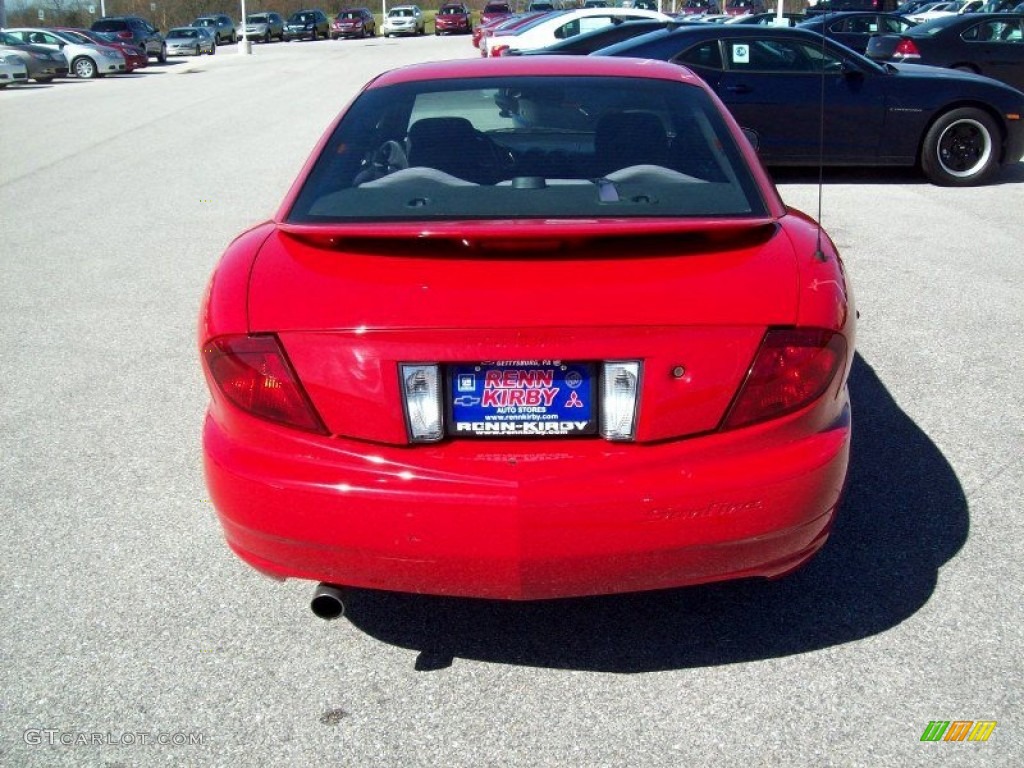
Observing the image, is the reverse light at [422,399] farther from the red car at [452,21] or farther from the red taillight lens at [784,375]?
the red car at [452,21]

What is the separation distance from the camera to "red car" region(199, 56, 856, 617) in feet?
8.64

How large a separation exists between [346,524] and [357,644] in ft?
2.12

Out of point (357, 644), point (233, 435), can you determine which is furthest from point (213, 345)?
point (357, 644)

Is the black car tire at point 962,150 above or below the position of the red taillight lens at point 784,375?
below

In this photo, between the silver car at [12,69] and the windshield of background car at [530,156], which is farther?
the silver car at [12,69]

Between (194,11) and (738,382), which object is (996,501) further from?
(194,11)

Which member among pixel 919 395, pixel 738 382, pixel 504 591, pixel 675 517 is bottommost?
pixel 919 395

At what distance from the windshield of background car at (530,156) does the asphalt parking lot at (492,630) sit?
3.21ft

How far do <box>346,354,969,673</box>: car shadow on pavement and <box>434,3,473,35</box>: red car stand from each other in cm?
5945

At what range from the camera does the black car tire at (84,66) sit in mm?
34656

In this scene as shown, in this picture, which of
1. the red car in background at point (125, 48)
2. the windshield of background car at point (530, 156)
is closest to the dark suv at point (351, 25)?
the red car in background at point (125, 48)

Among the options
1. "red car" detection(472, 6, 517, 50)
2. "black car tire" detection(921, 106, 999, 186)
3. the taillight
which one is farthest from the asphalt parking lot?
"red car" detection(472, 6, 517, 50)

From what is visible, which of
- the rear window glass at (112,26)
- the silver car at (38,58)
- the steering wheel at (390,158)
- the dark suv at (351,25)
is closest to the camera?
the steering wheel at (390,158)

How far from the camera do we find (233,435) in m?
2.84
